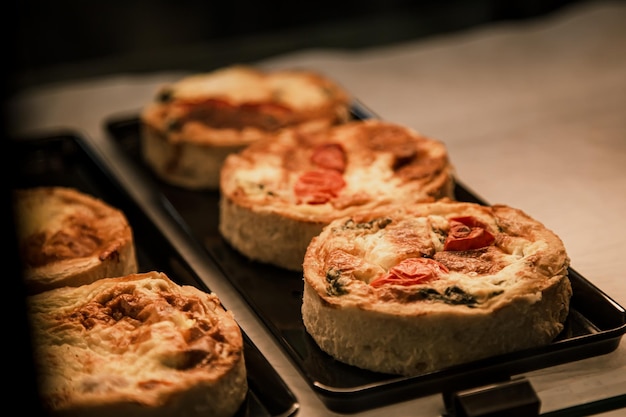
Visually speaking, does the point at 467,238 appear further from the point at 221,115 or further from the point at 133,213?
the point at 221,115

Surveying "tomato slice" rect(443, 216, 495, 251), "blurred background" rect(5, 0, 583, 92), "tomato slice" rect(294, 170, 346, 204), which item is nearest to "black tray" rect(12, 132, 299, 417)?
"tomato slice" rect(294, 170, 346, 204)

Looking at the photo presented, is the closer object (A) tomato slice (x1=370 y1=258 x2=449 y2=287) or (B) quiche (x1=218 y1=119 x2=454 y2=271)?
(A) tomato slice (x1=370 y1=258 x2=449 y2=287)

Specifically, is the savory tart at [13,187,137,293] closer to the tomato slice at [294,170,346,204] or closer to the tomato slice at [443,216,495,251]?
the tomato slice at [294,170,346,204]

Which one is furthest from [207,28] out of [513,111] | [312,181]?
[312,181]

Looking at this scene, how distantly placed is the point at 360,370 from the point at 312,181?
3.21 ft

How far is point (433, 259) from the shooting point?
2666 mm

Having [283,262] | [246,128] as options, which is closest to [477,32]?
[246,128]

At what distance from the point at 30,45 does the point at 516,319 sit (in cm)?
411

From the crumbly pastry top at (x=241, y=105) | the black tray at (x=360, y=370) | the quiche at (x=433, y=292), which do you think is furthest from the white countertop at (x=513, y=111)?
the crumbly pastry top at (x=241, y=105)

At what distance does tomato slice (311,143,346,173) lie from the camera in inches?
136

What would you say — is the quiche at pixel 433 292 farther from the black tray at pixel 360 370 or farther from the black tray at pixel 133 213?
the black tray at pixel 133 213

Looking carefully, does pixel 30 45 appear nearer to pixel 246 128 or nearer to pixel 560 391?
pixel 246 128

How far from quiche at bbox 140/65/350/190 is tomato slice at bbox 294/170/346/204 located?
1.72ft

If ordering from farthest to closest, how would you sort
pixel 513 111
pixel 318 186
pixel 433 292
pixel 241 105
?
pixel 513 111
pixel 241 105
pixel 318 186
pixel 433 292
